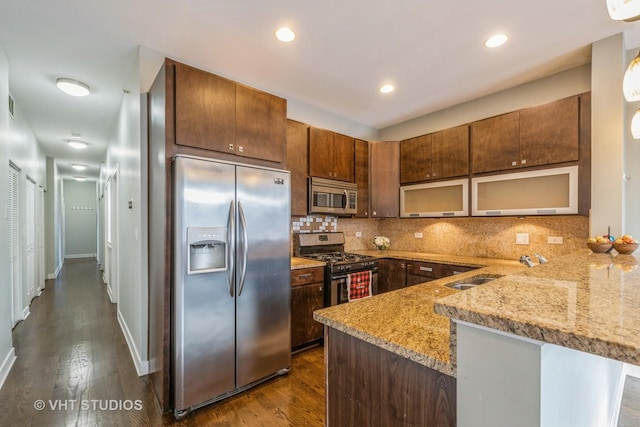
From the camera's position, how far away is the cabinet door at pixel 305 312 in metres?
2.89

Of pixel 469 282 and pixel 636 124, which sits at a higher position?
pixel 636 124

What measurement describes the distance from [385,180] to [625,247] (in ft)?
8.14

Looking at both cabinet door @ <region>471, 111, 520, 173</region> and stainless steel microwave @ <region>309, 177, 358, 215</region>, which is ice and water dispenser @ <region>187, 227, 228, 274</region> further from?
cabinet door @ <region>471, 111, 520, 173</region>

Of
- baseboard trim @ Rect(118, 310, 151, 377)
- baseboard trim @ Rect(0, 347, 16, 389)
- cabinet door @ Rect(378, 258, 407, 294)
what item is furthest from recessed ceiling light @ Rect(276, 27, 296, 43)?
baseboard trim @ Rect(0, 347, 16, 389)

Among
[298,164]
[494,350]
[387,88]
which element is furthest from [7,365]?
[387,88]

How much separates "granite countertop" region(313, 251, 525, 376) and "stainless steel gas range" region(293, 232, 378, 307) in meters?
1.48

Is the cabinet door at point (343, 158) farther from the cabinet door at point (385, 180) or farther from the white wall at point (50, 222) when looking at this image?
the white wall at point (50, 222)

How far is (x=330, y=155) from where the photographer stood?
3635 millimetres

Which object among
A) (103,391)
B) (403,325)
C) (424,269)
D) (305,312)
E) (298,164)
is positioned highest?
(298,164)

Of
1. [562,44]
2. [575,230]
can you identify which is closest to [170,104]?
[562,44]

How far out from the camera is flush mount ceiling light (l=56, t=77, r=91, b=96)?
2.99m

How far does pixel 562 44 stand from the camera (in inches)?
96.8

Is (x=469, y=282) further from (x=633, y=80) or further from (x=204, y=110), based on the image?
(x=204, y=110)

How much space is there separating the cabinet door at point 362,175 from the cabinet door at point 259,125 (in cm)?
153
